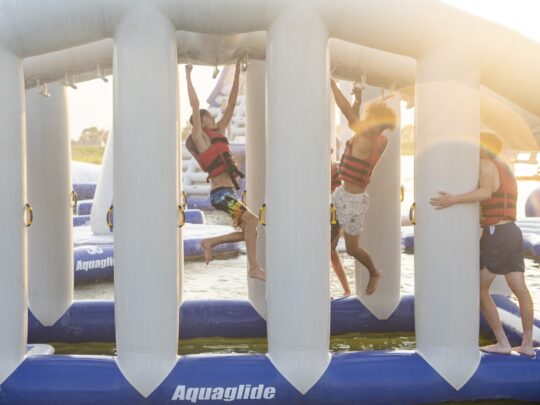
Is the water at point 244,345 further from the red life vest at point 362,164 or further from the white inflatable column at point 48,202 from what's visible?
the red life vest at point 362,164

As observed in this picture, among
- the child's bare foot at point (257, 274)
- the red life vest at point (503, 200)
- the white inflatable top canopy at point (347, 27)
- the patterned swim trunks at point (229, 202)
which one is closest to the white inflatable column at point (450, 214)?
the white inflatable top canopy at point (347, 27)

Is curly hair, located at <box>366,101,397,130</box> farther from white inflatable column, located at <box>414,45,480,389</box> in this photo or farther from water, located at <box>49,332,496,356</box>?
water, located at <box>49,332,496,356</box>

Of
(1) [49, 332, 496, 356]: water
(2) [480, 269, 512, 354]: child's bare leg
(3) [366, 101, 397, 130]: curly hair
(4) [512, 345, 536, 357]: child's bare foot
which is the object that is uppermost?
(3) [366, 101, 397, 130]: curly hair

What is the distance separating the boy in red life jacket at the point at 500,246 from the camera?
3.36m

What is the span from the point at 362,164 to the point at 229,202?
2.92 ft

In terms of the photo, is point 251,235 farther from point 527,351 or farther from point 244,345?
point 527,351

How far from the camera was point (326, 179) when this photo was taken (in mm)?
3098

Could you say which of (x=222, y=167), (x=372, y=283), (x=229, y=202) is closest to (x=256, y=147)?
(x=222, y=167)

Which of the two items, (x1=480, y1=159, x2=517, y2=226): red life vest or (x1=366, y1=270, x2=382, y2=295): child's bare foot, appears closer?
(x1=480, y1=159, x2=517, y2=226): red life vest

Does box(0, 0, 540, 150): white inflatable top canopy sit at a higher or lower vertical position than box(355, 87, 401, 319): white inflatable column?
higher

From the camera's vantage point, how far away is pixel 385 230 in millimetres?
4621

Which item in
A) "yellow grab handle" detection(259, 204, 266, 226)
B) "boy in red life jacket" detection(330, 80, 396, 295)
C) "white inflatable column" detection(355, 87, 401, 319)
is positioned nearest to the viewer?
"yellow grab handle" detection(259, 204, 266, 226)

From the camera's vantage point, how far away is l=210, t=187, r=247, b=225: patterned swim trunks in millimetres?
4156

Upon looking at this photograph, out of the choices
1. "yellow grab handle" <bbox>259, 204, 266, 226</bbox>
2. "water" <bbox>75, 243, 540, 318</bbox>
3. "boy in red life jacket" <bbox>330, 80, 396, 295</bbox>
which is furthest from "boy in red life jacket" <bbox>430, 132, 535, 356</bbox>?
"water" <bbox>75, 243, 540, 318</bbox>
